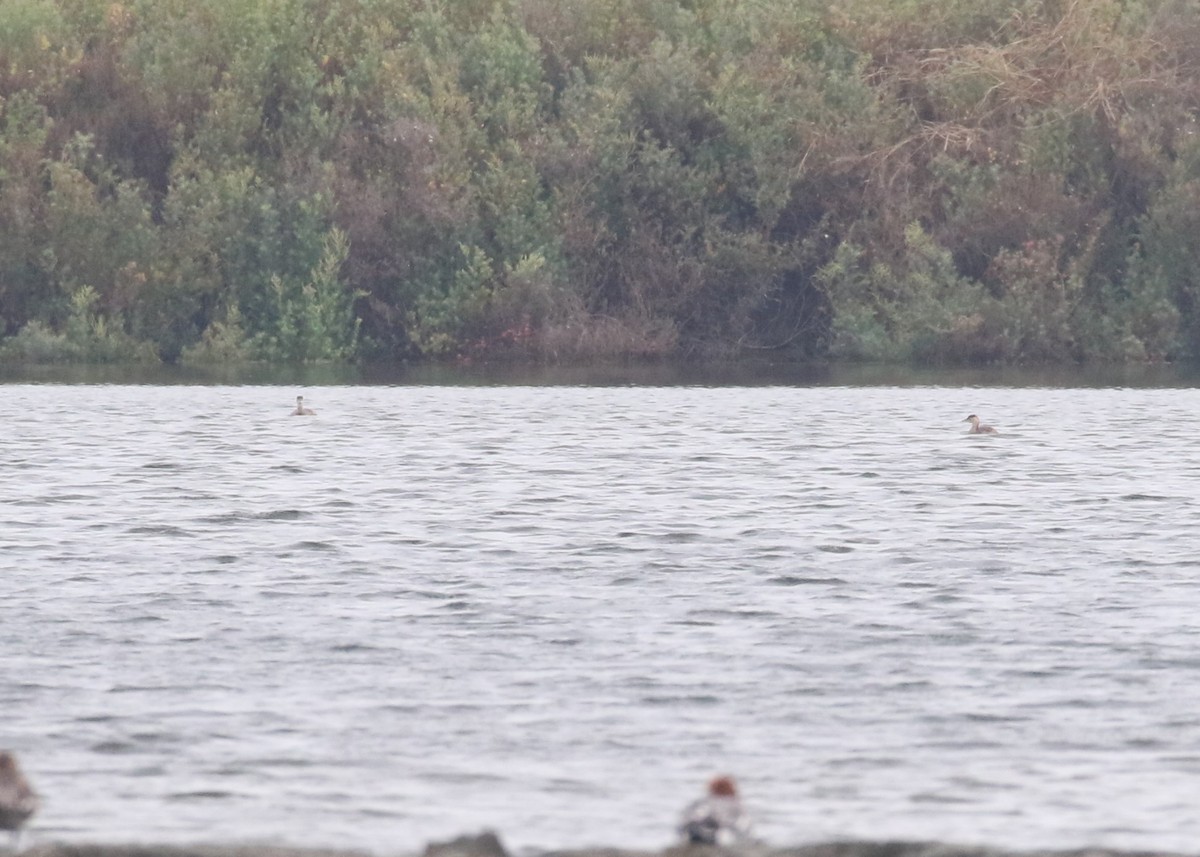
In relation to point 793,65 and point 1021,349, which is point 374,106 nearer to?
point 793,65

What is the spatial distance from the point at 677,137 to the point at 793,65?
144 inches

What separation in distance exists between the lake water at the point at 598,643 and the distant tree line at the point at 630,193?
22.3 m

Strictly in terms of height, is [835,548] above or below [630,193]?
below

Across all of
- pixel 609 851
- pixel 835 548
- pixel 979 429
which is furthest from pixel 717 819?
pixel 979 429

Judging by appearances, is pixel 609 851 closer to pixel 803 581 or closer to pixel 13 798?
pixel 13 798

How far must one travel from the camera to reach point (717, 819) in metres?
11.8

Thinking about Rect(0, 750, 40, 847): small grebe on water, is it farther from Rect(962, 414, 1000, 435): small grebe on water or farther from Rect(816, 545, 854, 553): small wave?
Rect(962, 414, 1000, 435): small grebe on water

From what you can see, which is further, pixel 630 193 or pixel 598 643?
pixel 630 193

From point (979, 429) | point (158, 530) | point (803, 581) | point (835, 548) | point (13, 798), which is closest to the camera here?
point (13, 798)

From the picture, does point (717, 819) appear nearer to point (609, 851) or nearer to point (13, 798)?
point (609, 851)

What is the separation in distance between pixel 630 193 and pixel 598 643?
44.7 m

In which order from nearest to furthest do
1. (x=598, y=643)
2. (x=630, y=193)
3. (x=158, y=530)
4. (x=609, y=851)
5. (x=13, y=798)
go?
(x=609, y=851) → (x=13, y=798) → (x=598, y=643) → (x=158, y=530) → (x=630, y=193)

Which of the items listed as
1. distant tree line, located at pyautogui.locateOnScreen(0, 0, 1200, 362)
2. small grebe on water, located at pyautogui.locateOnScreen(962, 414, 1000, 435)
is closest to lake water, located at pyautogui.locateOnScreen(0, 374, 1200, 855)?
small grebe on water, located at pyautogui.locateOnScreen(962, 414, 1000, 435)

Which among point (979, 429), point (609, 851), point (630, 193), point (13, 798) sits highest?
point (630, 193)
